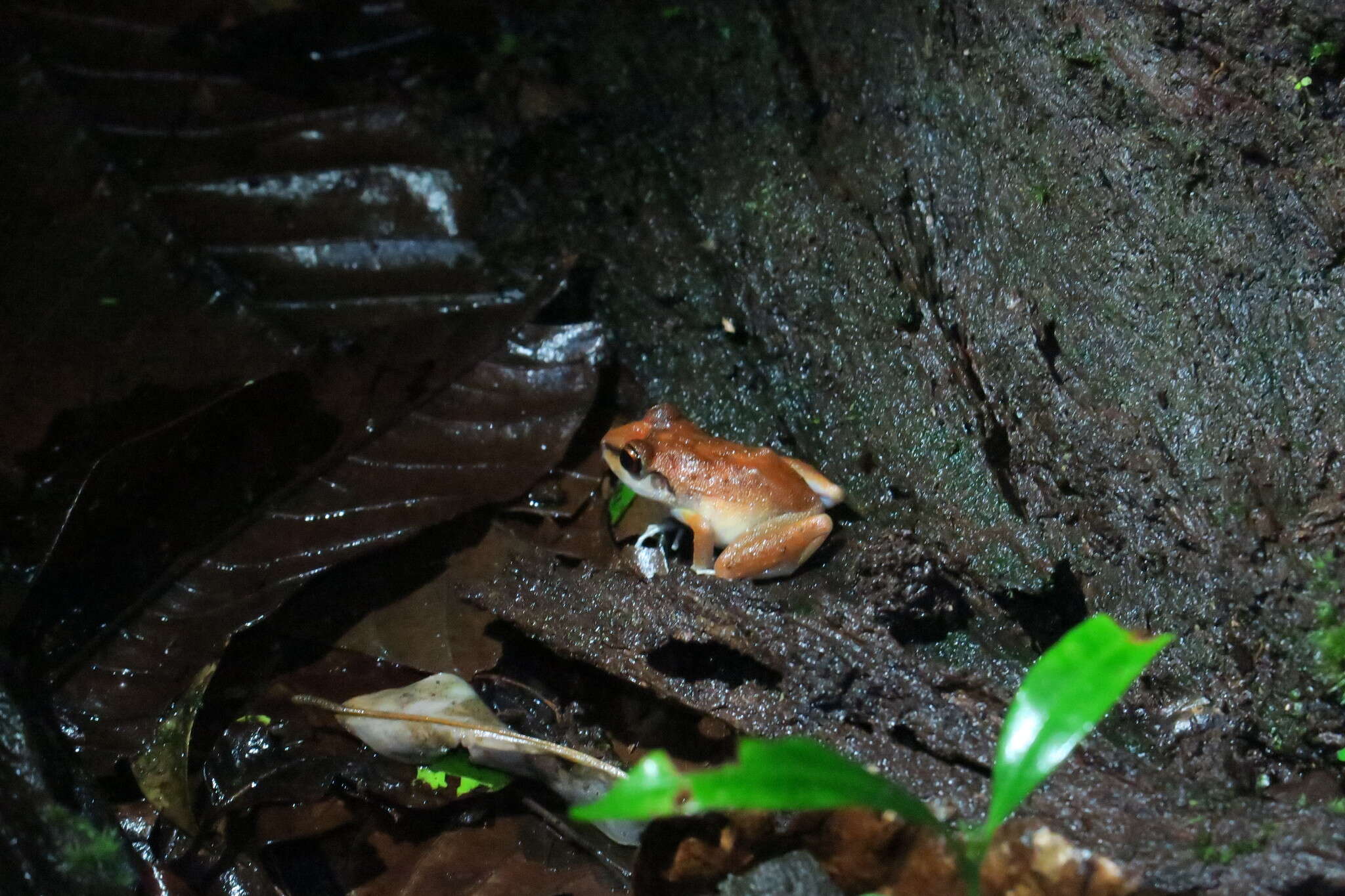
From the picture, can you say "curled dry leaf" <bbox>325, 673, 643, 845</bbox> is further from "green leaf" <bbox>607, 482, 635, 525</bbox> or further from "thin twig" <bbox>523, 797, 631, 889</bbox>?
"green leaf" <bbox>607, 482, 635, 525</bbox>

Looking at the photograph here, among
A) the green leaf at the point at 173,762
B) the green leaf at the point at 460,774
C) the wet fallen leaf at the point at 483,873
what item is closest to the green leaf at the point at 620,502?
the green leaf at the point at 460,774

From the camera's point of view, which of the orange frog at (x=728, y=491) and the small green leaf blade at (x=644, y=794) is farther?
the orange frog at (x=728, y=491)

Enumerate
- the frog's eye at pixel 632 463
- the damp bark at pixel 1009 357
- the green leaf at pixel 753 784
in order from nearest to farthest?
the green leaf at pixel 753 784
the damp bark at pixel 1009 357
the frog's eye at pixel 632 463

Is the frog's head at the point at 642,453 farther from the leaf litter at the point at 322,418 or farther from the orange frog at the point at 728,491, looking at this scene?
the leaf litter at the point at 322,418

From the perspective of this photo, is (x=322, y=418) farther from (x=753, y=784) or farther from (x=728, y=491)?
(x=753, y=784)

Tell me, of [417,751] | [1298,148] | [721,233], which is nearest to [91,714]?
[417,751]

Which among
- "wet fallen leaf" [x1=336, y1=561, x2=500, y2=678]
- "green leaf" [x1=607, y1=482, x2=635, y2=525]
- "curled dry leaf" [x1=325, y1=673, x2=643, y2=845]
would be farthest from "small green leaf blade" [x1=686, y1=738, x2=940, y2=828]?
"green leaf" [x1=607, y1=482, x2=635, y2=525]

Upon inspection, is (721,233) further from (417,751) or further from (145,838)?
(145,838)
